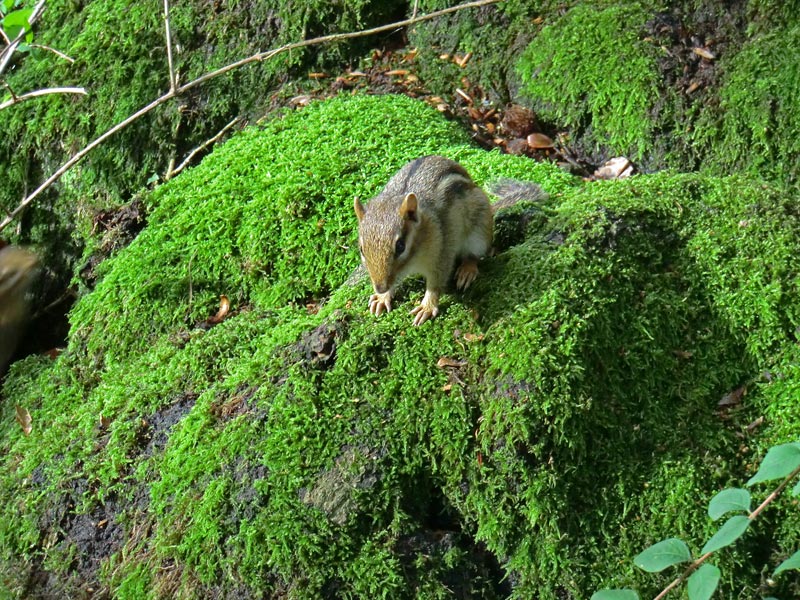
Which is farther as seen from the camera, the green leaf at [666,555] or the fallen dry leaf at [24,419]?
the fallen dry leaf at [24,419]

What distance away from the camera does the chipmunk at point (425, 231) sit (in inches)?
134

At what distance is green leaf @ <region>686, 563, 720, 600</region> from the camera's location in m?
1.68

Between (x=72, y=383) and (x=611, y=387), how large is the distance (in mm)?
2949

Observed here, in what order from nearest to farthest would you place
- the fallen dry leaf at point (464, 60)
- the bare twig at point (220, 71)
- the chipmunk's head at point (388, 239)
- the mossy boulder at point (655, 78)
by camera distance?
the chipmunk's head at point (388, 239) < the bare twig at point (220, 71) < the mossy boulder at point (655, 78) < the fallen dry leaf at point (464, 60)

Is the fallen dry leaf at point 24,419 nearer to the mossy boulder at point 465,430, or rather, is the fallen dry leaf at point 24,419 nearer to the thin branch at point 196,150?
the mossy boulder at point 465,430

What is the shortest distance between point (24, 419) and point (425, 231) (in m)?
2.55

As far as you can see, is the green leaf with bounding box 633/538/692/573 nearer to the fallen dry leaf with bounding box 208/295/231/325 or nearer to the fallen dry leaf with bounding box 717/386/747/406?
the fallen dry leaf with bounding box 717/386/747/406

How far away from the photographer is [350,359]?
333cm

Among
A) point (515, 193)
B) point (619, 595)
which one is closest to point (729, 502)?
point (619, 595)

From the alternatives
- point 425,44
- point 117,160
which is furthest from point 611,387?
point 117,160

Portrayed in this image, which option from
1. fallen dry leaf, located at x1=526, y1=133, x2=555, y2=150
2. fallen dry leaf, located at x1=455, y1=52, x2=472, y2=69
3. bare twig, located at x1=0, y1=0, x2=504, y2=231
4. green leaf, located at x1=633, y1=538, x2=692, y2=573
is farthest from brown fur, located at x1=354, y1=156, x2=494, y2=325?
fallen dry leaf, located at x1=455, y1=52, x2=472, y2=69

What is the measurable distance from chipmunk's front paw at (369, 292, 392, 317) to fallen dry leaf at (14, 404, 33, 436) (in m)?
2.14

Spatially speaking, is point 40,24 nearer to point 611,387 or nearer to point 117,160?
point 117,160

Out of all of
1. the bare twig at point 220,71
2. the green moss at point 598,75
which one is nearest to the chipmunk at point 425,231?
the bare twig at point 220,71
